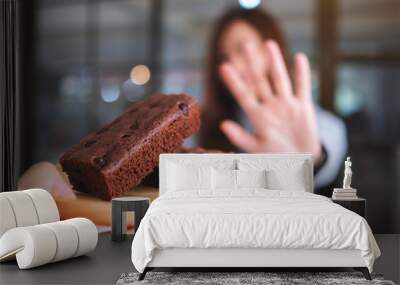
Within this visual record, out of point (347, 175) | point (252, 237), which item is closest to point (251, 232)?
point (252, 237)

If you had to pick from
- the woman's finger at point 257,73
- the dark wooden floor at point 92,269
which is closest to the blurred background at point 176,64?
the woman's finger at point 257,73

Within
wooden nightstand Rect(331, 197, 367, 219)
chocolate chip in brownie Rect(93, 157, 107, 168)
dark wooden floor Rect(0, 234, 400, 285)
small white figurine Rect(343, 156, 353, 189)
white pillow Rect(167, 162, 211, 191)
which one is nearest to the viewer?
dark wooden floor Rect(0, 234, 400, 285)

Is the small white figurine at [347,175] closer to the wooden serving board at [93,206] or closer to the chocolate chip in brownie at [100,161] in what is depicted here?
the wooden serving board at [93,206]

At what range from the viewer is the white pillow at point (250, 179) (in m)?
5.70

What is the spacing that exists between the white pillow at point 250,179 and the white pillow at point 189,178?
0.29m

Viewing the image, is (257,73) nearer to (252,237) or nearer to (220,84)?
(220,84)

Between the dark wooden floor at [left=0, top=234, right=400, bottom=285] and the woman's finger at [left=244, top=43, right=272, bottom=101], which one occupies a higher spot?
the woman's finger at [left=244, top=43, right=272, bottom=101]

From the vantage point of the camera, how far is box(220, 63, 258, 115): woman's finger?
6516 mm

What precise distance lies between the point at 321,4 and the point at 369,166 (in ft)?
5.59

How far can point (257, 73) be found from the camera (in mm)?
6512

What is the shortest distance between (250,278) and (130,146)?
89.2 inches

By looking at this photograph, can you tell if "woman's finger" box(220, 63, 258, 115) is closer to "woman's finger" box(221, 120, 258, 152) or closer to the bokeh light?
"woman's finger" box(221, 120, 258, 152)

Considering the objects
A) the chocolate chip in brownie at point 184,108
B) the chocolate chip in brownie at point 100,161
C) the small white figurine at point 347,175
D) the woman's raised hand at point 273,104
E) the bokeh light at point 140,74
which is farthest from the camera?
the bokeh light at point 140,74

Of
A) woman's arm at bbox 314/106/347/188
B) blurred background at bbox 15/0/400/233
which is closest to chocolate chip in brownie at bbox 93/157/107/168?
blurred background at bbox 15/0/400/233
